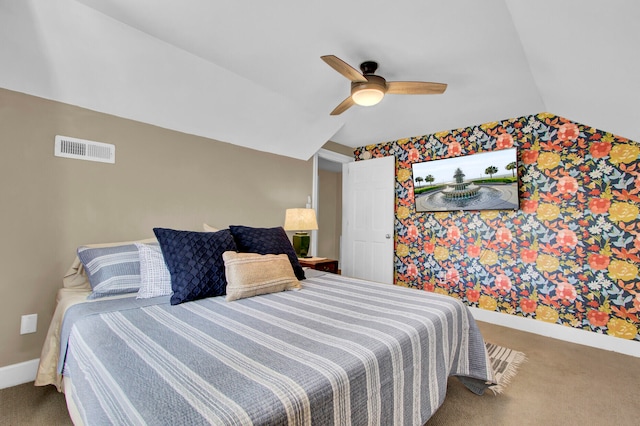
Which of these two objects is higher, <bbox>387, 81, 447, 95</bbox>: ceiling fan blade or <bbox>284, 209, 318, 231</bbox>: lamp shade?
<bbox>387, 81, 447, 95</bbox>: ceiling fan blade

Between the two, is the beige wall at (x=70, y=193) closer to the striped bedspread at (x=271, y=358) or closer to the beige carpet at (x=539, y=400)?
the beige carpet at (x=539, y=400)

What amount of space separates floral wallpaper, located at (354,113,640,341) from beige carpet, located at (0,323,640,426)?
63 cm

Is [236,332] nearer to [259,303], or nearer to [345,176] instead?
[259,303]

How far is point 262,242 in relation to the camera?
2.35 meters

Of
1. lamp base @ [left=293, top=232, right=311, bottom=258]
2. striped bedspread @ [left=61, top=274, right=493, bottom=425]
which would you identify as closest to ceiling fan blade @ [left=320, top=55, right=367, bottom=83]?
striped bedspread @ [left=61, top=274, right=493, bottom=425]

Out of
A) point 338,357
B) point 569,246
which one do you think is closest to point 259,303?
point 338,357

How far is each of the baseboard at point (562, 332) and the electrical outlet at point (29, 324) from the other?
13.6 feet

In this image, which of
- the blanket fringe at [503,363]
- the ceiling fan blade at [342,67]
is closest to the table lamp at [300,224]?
the ceiling fan blade at [342,67]

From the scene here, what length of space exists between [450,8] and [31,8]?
2.45 m

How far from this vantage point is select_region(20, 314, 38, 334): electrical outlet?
78.8 inches

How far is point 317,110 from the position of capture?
330cm

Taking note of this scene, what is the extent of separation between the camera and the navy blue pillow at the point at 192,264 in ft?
5.83

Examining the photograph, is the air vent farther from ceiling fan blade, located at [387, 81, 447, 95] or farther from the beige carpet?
ceiling fan blade, located at [387, 81, 447, 95]

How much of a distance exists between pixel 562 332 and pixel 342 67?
3344mm
